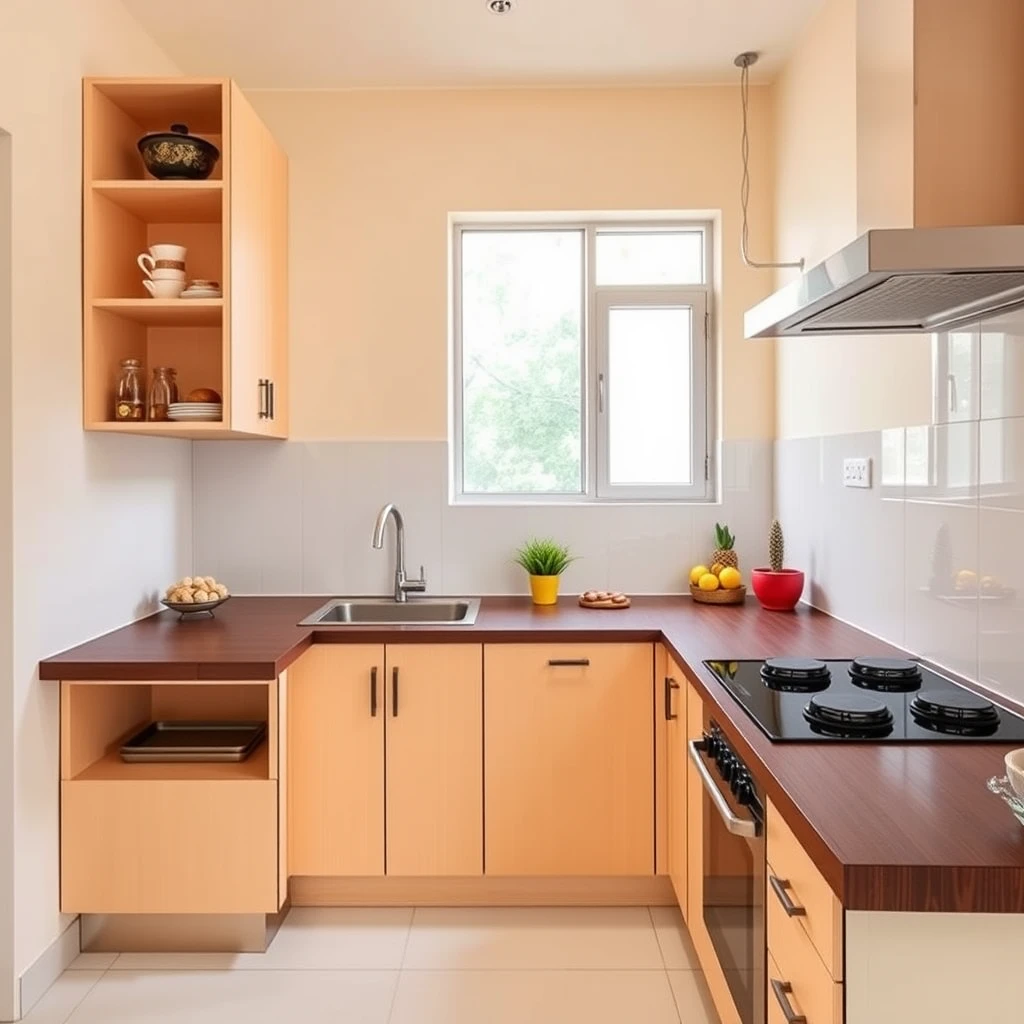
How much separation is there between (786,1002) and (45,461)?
1995 millimetres

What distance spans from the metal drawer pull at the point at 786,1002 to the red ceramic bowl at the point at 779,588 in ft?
5.22

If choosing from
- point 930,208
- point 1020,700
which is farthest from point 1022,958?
point 930,208

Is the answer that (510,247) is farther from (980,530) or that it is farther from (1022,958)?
(1022,958)

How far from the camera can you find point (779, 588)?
2822 millimetres

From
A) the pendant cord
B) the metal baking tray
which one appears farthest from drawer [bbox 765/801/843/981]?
the pendant cord

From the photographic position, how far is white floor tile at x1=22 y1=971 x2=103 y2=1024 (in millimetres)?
2119

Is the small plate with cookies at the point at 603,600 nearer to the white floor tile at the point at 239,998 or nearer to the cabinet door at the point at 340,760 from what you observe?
the cabinet door at the point at 340,760

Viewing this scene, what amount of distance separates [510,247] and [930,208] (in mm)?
1999

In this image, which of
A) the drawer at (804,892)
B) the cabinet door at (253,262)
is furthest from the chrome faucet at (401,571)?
the drawer at (804,892)

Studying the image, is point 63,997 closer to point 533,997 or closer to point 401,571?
point 533,997

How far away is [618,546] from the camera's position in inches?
127

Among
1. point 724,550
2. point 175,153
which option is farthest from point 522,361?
point 175,153

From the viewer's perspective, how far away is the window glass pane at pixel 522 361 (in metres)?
3.36

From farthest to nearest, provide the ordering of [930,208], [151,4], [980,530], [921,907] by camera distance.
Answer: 1. [151,4]
2. [980,530]
3. [930,208]
4. [921,907]
